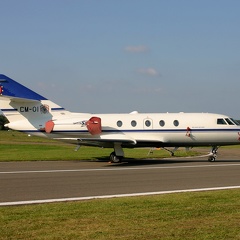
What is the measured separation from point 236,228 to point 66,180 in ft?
30.4

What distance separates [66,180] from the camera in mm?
16344

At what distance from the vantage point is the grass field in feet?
24.8

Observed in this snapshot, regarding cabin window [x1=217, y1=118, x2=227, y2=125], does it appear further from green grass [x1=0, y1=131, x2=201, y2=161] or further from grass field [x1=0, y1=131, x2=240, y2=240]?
grass field [x1=0, y1=131, x2=240, y2=240]

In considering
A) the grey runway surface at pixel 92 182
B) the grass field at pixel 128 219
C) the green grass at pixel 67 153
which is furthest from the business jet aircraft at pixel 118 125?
the grass field at pixel 128 219

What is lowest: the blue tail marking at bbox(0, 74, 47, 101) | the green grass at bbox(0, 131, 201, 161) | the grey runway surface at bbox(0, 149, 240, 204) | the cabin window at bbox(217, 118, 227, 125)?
the grey runway surface at bbox(0, 149, 240, 204)

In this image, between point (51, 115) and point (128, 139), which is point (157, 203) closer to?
point (128, 139)

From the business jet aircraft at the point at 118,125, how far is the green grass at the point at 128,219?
47.8ft

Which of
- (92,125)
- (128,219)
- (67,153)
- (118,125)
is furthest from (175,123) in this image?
(128,219)

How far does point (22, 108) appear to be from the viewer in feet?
87.6

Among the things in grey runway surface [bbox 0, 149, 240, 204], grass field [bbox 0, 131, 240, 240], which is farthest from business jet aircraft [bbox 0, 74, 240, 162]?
grass field [bbox 0, 131, 240, 240]

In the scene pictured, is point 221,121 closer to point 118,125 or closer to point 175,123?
point 175,123

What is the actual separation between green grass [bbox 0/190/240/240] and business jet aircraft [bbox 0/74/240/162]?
47.8ft

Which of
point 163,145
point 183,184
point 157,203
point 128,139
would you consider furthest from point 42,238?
point 163,145

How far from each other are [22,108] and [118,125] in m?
5.65
